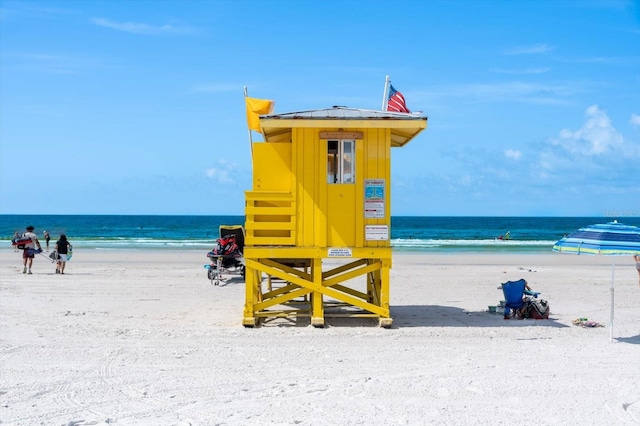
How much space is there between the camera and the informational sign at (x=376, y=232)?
10.7m

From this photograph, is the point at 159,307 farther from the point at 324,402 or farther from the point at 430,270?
the point at 430,270

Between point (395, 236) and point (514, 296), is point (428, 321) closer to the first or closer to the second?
point (514, 296)

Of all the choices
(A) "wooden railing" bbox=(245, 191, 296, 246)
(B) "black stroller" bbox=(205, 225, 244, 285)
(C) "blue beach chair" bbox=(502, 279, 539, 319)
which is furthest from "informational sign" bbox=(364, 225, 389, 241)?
(B) "black stroller" bbox=(205, 225, 244, 285)

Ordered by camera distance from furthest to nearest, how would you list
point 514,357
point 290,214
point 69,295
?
point 69,295 < point 290,214 < point 514,357

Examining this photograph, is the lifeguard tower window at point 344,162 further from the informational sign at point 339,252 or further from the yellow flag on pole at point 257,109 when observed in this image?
the yellow flag on pole at point 257,109

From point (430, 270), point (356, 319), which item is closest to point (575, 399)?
point (356, 319)

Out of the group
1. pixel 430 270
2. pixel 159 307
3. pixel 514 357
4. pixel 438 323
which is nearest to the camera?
pixel 514 357

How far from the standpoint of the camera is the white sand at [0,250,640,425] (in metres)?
6.28

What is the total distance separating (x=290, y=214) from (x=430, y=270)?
43.2ft

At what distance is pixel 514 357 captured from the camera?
8703 mm

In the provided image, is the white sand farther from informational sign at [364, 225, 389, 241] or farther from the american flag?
the american flag

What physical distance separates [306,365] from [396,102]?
17.0ft

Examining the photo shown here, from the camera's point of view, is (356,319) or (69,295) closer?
(356,319)

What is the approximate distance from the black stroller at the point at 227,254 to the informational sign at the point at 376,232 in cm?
768
